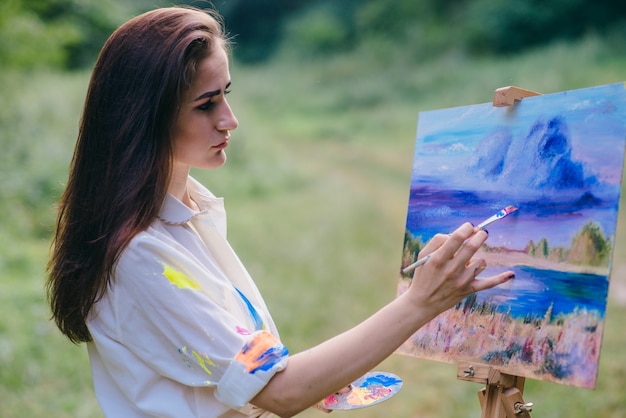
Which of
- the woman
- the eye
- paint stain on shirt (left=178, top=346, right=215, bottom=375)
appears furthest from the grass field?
paint stain on shirt (left=178, top=346, right=215, bottom=375)

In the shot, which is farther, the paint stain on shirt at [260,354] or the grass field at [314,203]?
the grass field at [314,203]

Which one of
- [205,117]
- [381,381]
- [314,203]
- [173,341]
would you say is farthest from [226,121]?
[314,203]

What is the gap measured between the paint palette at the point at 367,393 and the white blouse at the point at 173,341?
30cm

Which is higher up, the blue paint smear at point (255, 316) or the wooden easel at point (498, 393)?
the blue paint smear at point (255, 316)

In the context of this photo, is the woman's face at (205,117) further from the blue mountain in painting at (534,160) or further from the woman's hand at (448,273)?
the blue mountain in painting at (534,160)

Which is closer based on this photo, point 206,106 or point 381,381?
point 206,106

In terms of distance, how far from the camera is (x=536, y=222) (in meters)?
1.66

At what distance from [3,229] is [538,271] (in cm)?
484

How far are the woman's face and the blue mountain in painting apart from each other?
Result: 680 millimetres

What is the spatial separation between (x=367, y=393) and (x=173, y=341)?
59 cm

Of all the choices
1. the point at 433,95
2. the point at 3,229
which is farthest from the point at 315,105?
the point at 3,229

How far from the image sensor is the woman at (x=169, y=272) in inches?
52.5

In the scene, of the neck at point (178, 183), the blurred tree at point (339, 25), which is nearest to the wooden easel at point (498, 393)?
the neck at point (178, 183)

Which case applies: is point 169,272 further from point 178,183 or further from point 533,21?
point 533,21
